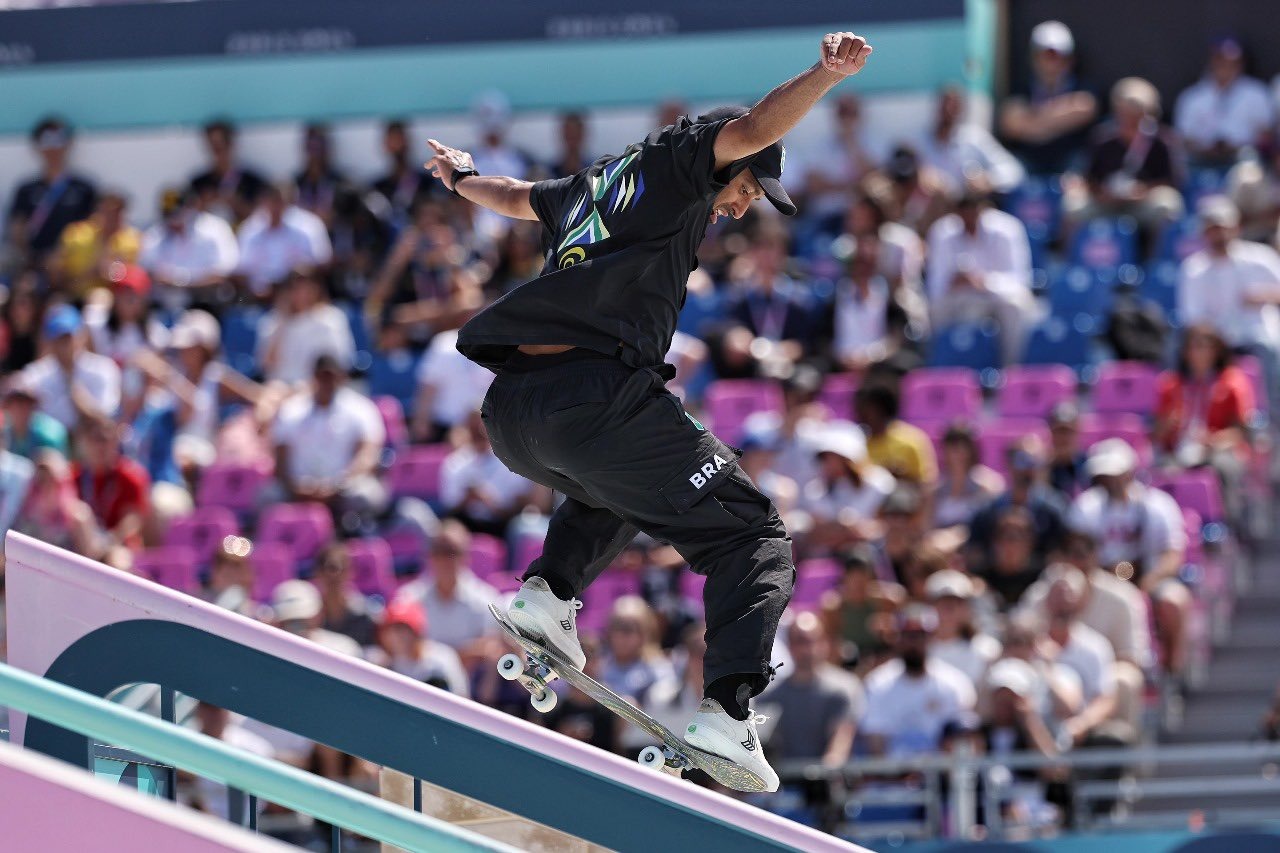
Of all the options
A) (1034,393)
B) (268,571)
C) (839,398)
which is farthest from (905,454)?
(268,571)

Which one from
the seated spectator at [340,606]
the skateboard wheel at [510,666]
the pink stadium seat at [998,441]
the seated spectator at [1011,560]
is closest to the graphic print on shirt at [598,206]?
the skateboard wheel at [510,666]

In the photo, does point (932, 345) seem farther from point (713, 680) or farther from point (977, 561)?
point (713, 680)

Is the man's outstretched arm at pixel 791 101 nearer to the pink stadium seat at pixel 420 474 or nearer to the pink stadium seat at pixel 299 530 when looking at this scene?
the pink stadium seat at pixel 299 530

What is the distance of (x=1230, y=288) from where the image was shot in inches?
473

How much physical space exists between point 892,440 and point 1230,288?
7.33 feet

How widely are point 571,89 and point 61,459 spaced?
5357mm

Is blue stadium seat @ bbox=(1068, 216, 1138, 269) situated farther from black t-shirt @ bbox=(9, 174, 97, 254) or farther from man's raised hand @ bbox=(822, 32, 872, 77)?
man's raised hand @ bbox=(822, 32, 872, 77)

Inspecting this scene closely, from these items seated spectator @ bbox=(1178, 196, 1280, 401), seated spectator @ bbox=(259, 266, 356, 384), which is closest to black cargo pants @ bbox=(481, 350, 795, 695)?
seated spectator @ bbox=(1178, 196, 1280, 401)

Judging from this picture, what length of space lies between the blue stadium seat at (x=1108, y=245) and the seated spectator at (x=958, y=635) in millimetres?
3841

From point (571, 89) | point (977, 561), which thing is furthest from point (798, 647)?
point (571, 89)

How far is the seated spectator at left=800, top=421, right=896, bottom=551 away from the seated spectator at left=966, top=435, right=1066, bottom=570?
54 centimetres

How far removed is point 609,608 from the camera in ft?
36.1

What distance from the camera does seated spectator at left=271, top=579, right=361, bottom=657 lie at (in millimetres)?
10141

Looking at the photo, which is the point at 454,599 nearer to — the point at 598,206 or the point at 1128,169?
the point at 1128,169
